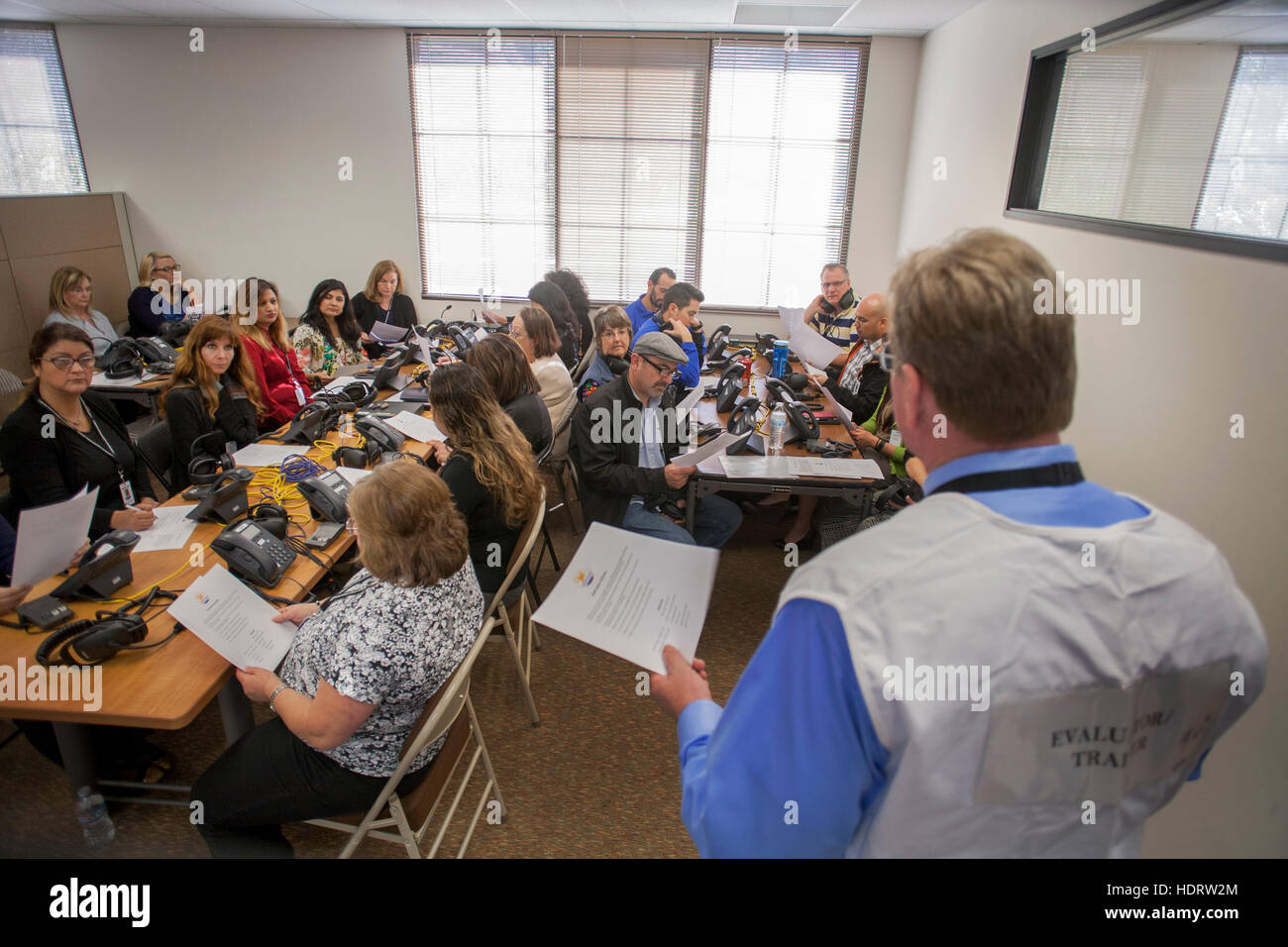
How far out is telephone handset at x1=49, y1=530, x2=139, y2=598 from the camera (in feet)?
6.49

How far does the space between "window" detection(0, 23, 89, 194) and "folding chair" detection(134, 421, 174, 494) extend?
550 centimetres

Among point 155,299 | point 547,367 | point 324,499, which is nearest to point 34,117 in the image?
point 155,299

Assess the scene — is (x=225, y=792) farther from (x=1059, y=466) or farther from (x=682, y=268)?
(x=682, y=268)

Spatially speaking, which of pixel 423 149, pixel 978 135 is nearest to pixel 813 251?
pixel 978 135

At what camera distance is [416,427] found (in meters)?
3.45

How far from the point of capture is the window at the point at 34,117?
20.9ft

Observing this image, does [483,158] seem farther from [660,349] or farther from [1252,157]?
[1252,157]

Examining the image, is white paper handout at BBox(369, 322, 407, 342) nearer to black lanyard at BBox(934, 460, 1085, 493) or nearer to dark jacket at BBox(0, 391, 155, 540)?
dark jacket at BBox(0, 391, 155, 540)

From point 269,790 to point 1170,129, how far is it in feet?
12.6

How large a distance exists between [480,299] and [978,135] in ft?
15.3

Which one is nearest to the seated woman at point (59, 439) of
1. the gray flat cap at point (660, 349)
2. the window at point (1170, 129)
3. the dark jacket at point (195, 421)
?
the dark jacket at point (195, 421)

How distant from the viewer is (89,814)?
6.87ft

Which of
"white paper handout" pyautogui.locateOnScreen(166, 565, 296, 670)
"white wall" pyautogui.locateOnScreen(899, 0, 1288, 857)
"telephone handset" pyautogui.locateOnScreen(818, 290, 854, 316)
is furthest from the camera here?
"telephone handset" pyautogui.locateOnScreen(818, 290, 854, 316)

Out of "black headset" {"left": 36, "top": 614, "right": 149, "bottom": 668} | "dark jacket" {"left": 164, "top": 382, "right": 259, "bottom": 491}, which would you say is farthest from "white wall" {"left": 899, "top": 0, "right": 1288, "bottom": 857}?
"dark jacket" {"left": 164, "top": 382, "right": 259, "bottom": 491}
